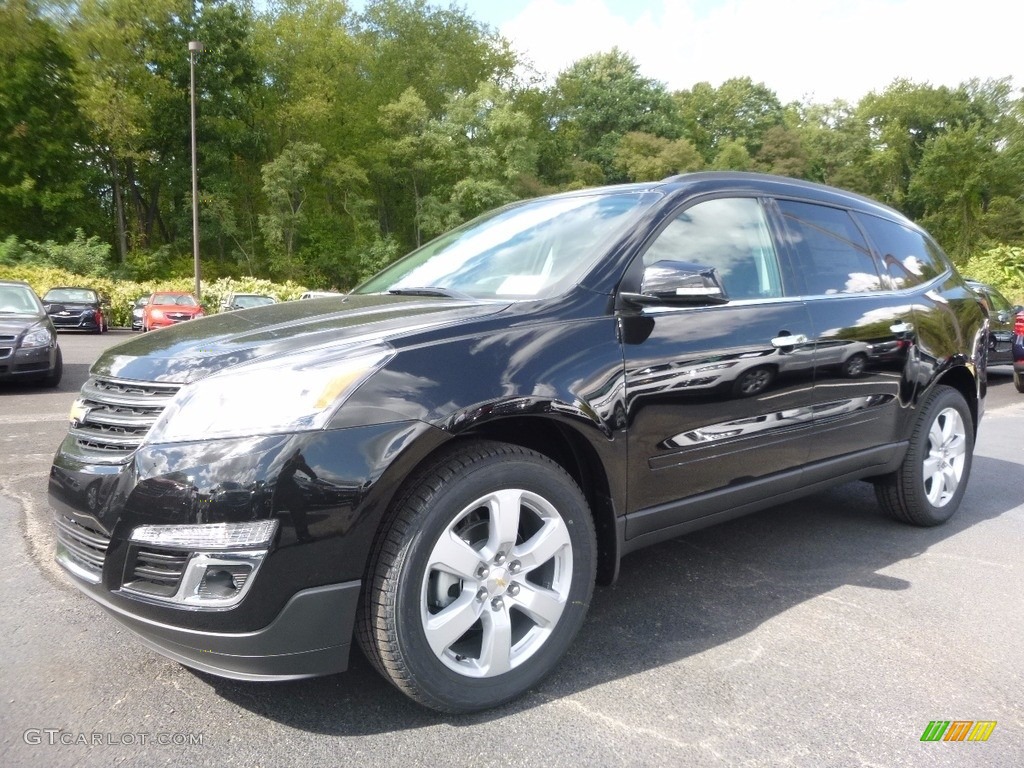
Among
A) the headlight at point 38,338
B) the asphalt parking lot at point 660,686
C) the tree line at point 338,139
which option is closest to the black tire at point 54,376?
the headlight at point 38,338

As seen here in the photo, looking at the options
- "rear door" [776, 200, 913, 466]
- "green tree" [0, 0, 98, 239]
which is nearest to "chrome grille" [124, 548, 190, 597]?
"rear door" [776, 200, 913, 466]

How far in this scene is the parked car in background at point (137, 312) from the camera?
24.5 metres

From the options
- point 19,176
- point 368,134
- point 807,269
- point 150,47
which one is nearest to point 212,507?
point 807,269

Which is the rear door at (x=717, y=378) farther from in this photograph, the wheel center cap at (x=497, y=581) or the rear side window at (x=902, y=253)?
the rear side window at (x=902, y=253)

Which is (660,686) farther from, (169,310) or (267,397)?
(169,310)

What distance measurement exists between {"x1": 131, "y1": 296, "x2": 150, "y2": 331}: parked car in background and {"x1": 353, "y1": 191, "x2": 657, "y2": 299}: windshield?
23.4 m

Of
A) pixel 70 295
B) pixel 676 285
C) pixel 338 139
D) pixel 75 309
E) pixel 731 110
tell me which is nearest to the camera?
pixel 676 285

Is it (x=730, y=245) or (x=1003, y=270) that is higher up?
(x=730, y=245)

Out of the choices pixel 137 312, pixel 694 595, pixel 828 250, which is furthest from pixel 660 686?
pixel 137 312

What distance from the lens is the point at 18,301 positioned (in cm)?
→ 960

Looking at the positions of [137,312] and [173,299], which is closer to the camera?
[173,299]

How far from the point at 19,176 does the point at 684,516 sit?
4033cm

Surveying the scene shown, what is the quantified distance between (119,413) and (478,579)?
3.89ft

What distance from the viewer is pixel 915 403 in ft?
13.4
